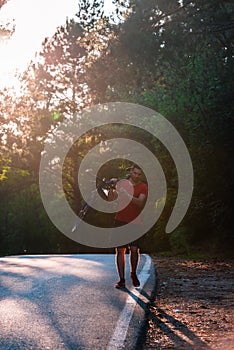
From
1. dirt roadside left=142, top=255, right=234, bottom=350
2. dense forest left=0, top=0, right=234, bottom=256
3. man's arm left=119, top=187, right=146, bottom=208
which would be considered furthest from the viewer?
dense forest left=0, top=0, right=234, bottom=256

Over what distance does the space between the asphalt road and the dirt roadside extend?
22cm

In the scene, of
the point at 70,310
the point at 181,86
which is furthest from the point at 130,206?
the point at 181,86

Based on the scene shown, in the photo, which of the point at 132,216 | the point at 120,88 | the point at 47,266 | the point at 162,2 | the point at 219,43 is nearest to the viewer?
the point at 132,216

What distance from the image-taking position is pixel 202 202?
24500mm

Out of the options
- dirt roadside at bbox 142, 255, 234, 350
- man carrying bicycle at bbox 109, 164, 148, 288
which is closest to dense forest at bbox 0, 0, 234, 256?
dirt roadside at bbox 142, 255, 234, 350

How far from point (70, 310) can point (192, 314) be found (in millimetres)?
1564

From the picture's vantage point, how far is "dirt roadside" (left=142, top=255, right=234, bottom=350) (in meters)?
7.06

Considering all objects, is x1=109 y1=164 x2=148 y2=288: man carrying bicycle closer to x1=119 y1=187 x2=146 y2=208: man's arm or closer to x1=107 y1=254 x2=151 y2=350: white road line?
x1=119 y1=187 x2=146 y2=208: man's arm

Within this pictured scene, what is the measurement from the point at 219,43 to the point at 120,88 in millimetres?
8734

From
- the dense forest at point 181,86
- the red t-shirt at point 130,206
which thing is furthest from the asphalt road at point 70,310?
the dense forest at point 181,86

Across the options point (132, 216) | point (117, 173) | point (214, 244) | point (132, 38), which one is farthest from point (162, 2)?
point (117, 173)

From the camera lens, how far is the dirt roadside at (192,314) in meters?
7.06

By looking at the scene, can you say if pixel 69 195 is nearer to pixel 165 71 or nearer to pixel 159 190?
pixel 159 190

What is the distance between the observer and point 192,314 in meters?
8.91
